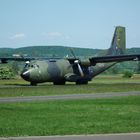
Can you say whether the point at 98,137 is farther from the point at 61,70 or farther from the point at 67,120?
the point at 61,70

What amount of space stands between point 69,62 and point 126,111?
33915 mm

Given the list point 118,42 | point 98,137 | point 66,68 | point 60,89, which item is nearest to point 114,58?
point 66,68

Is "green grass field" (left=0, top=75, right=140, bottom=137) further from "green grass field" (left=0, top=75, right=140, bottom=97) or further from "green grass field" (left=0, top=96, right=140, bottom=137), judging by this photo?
"green grass field" (left=0, top=75, right=140, bottom=97)

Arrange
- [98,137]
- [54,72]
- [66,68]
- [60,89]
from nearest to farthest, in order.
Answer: [98,137] → [60,89] → [54,72] → [66,68]

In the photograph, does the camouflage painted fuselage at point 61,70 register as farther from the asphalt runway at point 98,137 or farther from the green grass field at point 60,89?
the asphalt runway at point 98,137

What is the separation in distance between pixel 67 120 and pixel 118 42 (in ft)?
151

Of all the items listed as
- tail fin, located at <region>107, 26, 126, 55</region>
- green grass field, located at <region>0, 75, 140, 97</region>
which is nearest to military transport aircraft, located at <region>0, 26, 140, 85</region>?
green grass field, located at <region>0, 75, 140, 97</region>

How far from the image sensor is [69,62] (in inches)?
2060

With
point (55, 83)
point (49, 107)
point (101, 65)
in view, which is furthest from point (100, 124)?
point (101, 65)

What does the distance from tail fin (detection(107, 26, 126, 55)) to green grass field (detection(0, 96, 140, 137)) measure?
39.7 metres

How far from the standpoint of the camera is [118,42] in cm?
6078

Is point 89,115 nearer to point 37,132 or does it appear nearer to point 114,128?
point 114,128

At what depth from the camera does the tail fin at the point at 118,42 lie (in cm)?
5975

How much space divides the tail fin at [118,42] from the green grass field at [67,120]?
1562 inches
